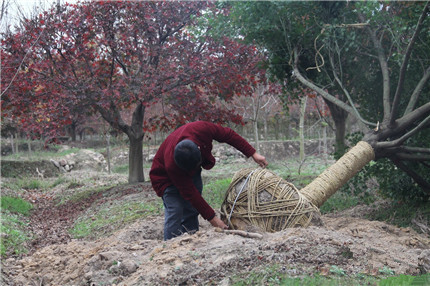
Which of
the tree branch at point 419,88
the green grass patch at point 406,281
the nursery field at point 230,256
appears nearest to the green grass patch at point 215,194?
the nursery field at point 230,256

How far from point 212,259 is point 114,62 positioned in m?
7.46

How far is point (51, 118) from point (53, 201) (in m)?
3.06

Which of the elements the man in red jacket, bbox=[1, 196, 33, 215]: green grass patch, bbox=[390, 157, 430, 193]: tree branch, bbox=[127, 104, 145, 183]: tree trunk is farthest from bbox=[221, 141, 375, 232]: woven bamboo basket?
bbox=[127, 104, 145, 183]: tree trunk

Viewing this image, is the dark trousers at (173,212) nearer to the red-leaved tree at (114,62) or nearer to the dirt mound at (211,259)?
the dirt mound at (211,259)

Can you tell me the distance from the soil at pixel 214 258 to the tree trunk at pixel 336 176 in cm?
49

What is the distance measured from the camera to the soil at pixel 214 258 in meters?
2.97

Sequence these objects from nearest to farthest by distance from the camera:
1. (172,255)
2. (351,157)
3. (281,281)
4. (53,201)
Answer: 1. (281,281)
2. (172,255)
3. (351,157)
4. (53,201)

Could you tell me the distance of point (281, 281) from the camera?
271cm

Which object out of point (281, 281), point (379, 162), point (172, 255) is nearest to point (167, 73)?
point (379, 162)

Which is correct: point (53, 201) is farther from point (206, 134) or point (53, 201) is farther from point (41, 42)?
point (206, 134)

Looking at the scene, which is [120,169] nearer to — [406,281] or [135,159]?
[135,159]

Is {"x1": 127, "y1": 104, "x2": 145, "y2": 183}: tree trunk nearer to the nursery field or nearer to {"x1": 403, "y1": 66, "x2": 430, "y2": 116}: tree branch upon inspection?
the nursery field

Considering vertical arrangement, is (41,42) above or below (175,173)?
above

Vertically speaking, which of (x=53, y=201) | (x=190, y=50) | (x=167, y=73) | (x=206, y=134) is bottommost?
(x=53, y=201)
